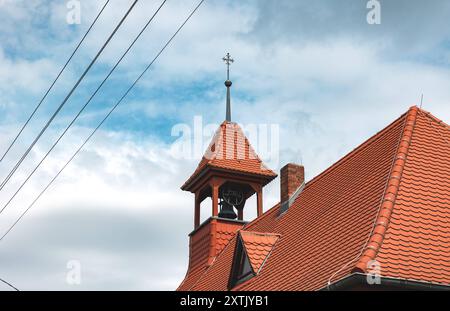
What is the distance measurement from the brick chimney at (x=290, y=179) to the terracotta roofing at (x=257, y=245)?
9.49 feet

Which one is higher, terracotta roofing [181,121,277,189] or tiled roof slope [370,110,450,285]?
terracotta roofing [181,121,277,189]

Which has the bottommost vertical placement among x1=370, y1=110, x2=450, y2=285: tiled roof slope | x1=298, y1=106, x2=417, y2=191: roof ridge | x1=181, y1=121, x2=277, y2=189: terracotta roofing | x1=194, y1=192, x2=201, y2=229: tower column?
x1=370, y1=110, x2=450, y2=285: tiled roof slope

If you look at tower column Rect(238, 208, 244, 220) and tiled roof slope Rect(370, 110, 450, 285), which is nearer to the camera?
tiled roof slope Rect(370, 110, 450, 285)

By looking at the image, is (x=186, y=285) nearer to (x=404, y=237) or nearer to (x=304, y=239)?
(x=304, y=239)

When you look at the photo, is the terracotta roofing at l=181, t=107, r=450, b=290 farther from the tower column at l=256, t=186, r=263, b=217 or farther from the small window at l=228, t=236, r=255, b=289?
the tower column at l=256, t=186, r=263, b=217

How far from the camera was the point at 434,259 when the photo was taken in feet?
42.7

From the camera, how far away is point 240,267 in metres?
18.4

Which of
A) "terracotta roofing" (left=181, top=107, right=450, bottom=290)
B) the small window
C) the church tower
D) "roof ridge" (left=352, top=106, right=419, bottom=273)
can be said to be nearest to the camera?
"roof ridge" (left=352, top=106, right=419, bottom=273)

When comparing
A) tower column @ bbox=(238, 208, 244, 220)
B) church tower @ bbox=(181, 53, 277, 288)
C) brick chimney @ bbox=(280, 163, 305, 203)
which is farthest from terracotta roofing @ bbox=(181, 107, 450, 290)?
tower column @ bbox=(238, 208, 244, 220)

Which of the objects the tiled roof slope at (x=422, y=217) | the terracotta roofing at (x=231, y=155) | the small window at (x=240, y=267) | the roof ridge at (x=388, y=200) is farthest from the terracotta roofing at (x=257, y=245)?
the terracotta roofing at (x=231, y=155)

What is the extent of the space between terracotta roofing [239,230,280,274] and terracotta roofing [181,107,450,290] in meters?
0.19

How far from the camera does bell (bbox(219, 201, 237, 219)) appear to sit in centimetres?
2555
